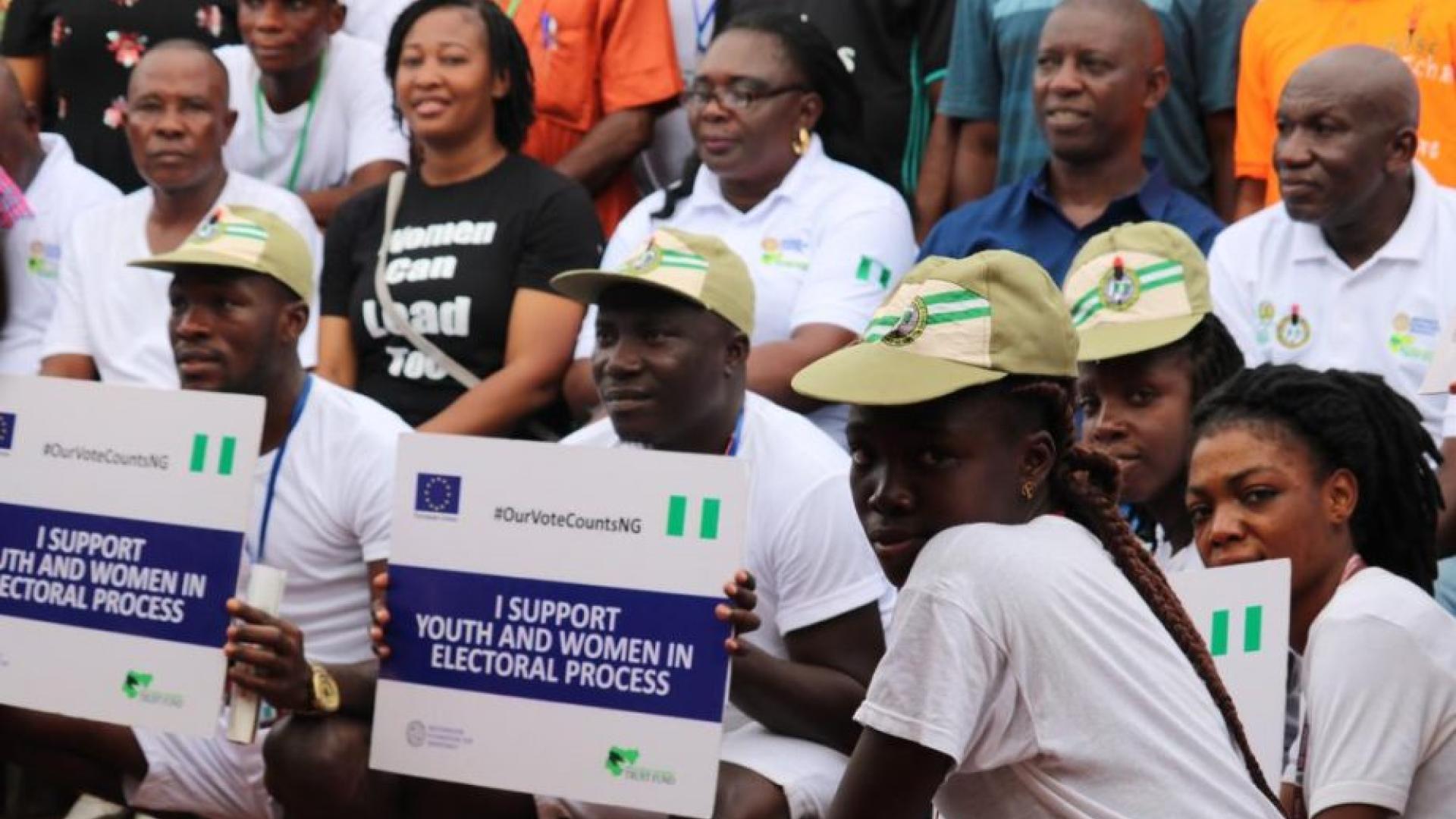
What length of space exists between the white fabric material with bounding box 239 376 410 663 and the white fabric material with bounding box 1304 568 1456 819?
8.15ft

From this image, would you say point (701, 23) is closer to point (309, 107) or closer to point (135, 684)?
point (309, 107)

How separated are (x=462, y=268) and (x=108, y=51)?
7.05 feet

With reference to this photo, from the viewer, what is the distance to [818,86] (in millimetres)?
7242

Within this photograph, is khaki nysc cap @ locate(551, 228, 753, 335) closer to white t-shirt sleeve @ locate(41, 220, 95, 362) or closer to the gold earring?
the gold earring

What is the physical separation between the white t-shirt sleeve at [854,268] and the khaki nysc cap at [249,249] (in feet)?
4.71

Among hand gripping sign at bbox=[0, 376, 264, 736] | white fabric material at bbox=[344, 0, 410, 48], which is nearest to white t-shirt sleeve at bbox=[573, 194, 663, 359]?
white fabric material at bbox=[344, 0, 410, 48]

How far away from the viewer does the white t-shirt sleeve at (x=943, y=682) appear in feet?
10.5

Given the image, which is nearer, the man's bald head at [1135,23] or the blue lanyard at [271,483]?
the blue lanyard at [271,483]

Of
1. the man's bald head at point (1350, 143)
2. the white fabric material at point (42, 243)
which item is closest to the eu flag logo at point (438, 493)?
the man's bald head at point (1350, 143)

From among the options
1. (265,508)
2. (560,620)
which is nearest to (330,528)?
(265,508)

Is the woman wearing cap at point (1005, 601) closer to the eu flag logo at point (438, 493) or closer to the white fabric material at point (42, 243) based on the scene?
the eu flag logo at point (438, 493)

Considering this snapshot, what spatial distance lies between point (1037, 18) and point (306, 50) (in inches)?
99.9

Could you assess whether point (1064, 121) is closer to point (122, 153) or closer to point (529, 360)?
point (529, 360)

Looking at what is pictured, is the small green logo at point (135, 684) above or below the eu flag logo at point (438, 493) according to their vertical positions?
below
